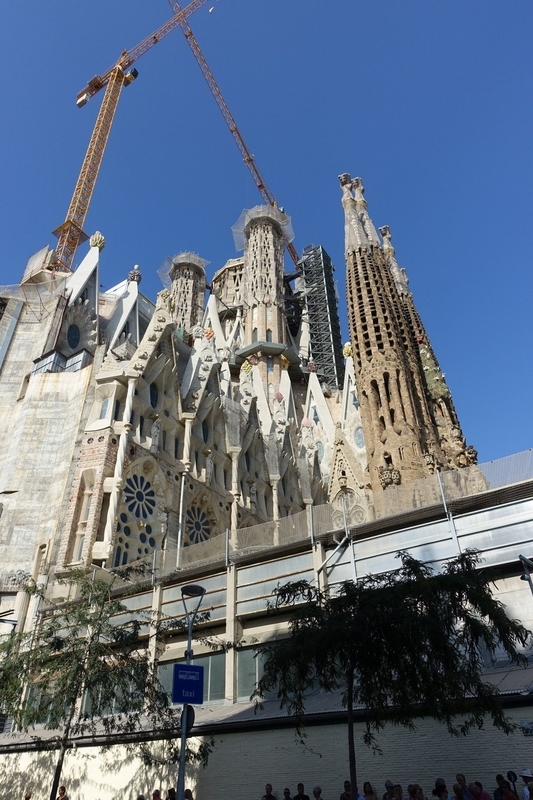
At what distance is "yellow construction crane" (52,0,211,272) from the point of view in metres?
49.0

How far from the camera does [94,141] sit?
5594cm

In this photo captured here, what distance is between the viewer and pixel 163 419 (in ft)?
88.7

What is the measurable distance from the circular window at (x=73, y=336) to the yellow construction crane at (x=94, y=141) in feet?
54.1

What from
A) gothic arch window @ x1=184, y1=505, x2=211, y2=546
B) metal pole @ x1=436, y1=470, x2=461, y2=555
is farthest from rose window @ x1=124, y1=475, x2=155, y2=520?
metal pole @ x1=436, y1=470, x2=461, y2=555

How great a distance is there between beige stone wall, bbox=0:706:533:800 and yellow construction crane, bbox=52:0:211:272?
1455 inches

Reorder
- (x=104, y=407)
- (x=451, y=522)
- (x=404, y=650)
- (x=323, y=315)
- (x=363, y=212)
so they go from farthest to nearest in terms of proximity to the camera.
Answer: (x=323, y=315), (x=363, y=212), (x=104, y=407), (x=451, y=522), (x=404, y=650)

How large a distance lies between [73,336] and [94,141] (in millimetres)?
34701

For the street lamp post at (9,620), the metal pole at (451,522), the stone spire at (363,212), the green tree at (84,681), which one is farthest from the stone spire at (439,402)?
the green tree at (84,681)

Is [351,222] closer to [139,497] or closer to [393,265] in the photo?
[393,265]

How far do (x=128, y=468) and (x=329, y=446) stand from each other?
25.5 metres

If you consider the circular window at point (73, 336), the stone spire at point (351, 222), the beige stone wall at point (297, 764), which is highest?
the stone spire at point (351, 222)

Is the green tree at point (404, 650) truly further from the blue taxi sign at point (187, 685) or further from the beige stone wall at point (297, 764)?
the beige stone wall at point (297, 764)

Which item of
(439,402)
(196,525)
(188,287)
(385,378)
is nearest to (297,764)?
(196,525)

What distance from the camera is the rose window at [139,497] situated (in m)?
23.2
